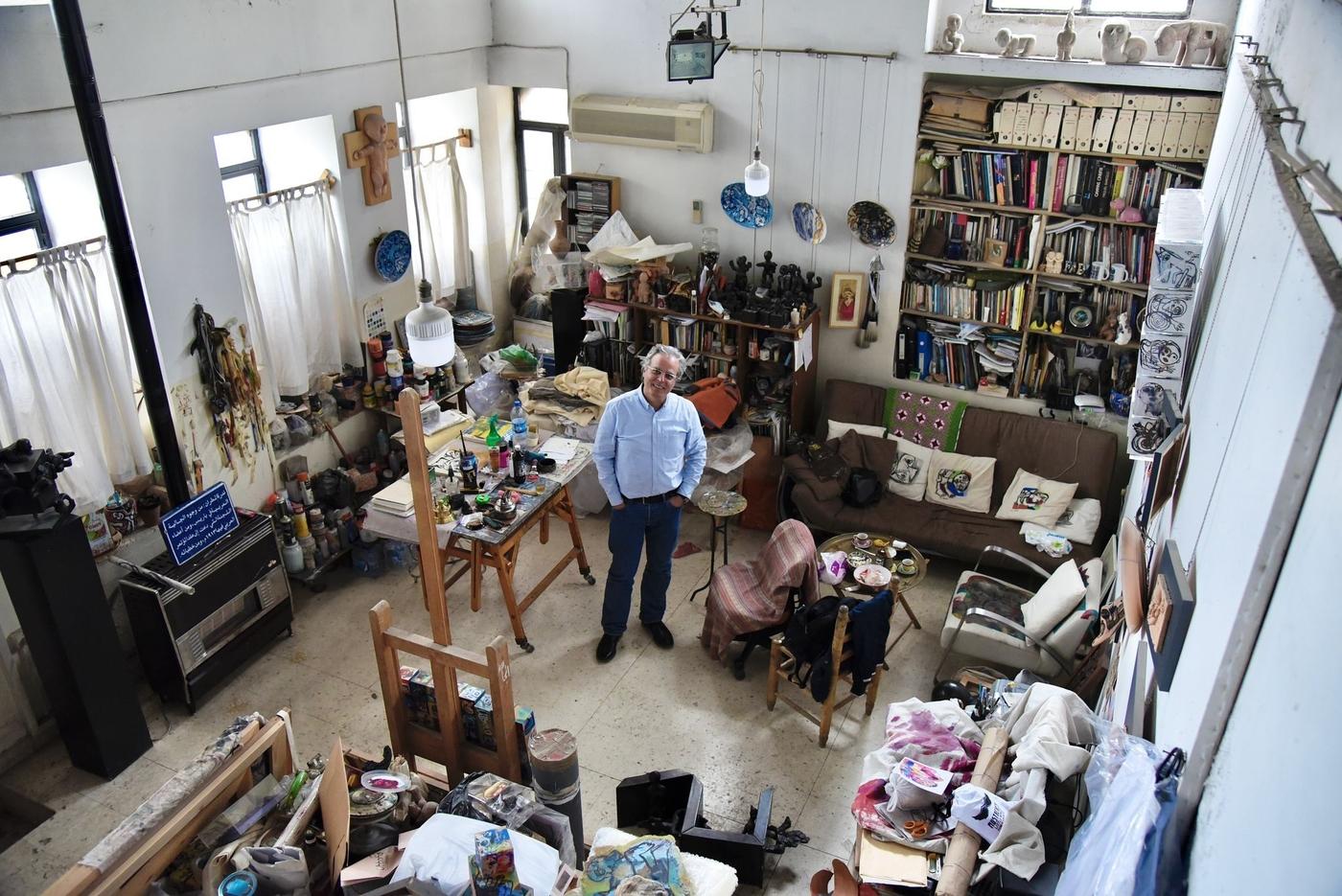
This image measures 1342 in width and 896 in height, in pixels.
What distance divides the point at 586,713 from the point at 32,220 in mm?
3871

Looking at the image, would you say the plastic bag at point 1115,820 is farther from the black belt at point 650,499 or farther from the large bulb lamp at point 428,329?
the large bulb lamp at point 428,329

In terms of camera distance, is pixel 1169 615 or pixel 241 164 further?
pixel 241 164

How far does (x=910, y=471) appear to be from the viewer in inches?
270

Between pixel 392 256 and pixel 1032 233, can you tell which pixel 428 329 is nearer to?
pixel 392 256

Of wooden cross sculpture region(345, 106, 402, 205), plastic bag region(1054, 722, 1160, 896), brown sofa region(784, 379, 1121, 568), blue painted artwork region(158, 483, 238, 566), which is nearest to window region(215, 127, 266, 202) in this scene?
wooden cross sculpture region(345, 106, 402, 205)

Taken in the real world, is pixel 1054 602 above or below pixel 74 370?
below

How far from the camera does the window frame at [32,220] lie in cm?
489

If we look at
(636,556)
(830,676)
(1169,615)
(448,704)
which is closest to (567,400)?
(636,556)

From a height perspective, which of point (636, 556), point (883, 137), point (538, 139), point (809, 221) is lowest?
point (636, 556)

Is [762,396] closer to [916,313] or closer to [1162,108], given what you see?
[916,313]

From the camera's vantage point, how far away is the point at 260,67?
5.84 metres

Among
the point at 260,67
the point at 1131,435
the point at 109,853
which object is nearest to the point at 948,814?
the point at 1131,435

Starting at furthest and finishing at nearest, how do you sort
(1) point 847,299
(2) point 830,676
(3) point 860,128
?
(1) point 847,299 < (3) point 860,128 < (2) point 830,676

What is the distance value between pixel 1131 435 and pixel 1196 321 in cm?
59
